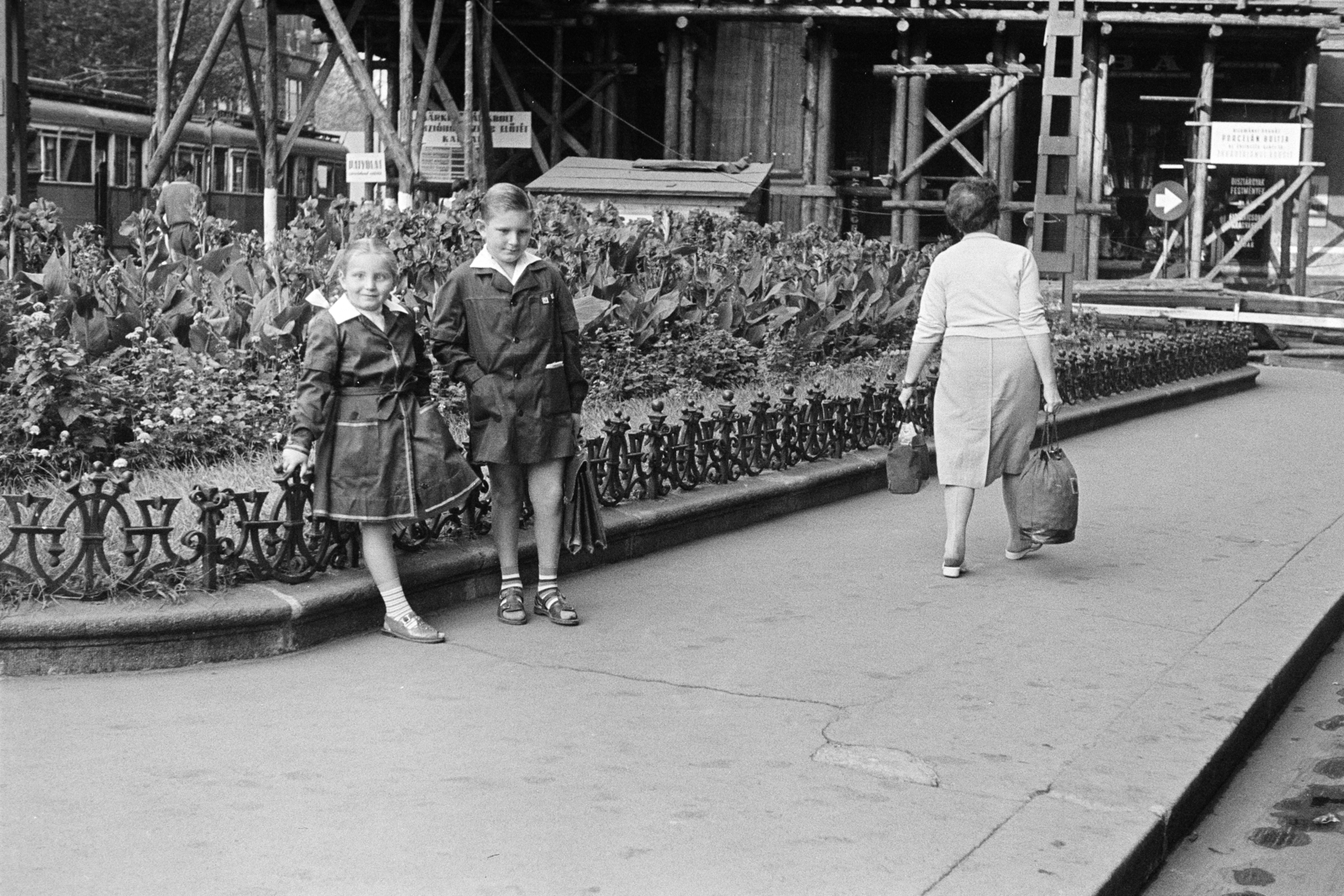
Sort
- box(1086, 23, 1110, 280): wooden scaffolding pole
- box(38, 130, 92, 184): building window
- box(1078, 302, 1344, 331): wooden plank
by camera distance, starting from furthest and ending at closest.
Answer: box(38, 130, 92, 184): building window, box(1086, 23, 1110, 280): wooden scaffolding pole, box(1078, 302, 1344, 331): wooden plank

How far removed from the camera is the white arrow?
24.6 metres

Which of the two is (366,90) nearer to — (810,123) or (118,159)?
(810,123)

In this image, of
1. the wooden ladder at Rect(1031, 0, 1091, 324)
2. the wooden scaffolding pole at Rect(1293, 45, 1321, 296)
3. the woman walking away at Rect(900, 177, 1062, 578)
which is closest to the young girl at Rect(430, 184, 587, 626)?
the woman walking away at Rect(900, 177, 1062, 578)

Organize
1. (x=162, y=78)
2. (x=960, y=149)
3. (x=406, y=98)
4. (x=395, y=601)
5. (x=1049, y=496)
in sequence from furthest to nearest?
(x=960, y=149) → (x=406, y=98) → (x=162, y=78) → (x=1049, y=496) → (x=395, y=601)

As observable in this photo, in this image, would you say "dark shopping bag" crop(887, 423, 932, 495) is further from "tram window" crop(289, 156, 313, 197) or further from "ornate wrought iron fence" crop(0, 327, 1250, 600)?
"tram window" crop(289, 156, 313, 197)

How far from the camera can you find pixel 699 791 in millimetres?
4359

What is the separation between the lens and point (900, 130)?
2509cm

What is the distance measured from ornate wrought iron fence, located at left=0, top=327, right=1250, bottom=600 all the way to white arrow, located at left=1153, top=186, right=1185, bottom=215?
49.3ft

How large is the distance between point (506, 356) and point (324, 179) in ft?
106

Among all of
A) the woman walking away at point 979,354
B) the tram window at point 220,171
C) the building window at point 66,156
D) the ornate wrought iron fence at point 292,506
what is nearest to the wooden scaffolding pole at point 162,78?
the building window at point 66,156

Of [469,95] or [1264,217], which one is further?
[1264,217]

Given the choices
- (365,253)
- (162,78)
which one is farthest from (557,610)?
(162,78)

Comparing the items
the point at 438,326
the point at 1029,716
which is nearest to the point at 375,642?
the point at 438,326

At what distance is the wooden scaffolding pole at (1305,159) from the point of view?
2492 cm
